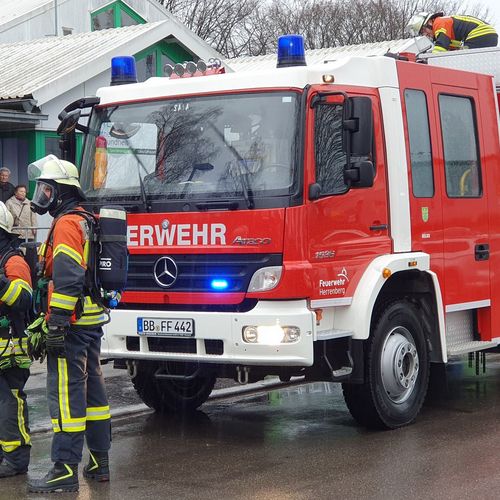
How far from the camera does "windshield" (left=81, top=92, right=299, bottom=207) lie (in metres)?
7.80

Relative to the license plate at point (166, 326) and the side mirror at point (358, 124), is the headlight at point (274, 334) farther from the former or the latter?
the side mirror at point (358, 124)

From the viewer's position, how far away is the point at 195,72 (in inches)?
337

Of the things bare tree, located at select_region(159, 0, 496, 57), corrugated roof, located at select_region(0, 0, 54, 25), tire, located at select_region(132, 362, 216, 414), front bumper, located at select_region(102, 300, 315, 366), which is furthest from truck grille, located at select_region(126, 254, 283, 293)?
bare tree, located at select_region(159, 0, 496, 57)

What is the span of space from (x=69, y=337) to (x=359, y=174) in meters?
2.40

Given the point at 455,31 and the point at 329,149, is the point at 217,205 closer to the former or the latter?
the point at 329,149

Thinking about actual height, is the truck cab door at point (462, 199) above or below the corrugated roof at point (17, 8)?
below

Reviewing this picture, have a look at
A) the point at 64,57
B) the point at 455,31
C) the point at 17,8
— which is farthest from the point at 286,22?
the point at 455,31

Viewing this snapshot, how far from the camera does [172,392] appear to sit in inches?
368

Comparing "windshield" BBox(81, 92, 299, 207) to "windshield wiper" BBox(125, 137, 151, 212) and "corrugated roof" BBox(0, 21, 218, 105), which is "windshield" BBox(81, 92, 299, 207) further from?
"corrugated roof" BBox(0, 21, 218, 105)

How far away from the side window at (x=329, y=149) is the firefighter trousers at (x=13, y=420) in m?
2.42

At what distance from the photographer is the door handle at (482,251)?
30.1 ft

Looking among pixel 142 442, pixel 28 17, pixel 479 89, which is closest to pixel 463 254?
pixel 479 89

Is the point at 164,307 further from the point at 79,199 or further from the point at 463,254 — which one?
the point at 463,254

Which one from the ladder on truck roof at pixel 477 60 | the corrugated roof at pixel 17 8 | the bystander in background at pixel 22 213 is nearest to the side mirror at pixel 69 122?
the ladder on truck roof at pixel 477 60
